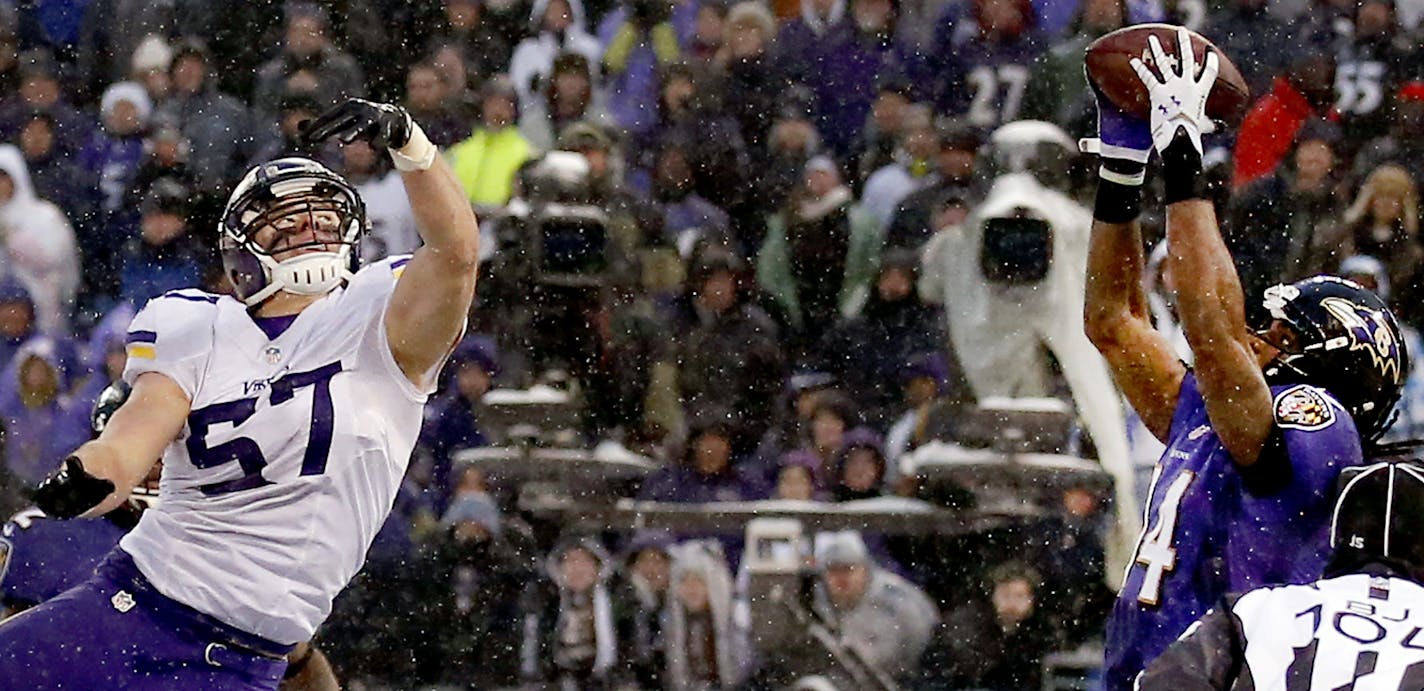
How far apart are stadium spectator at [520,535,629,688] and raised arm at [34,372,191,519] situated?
3367 millimetres

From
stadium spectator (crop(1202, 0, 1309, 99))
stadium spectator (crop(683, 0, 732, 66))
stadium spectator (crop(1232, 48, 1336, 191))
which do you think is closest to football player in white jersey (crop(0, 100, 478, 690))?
stadium spectator (crop(1232, 48, 1336, 191))

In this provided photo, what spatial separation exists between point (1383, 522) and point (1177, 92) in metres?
1.40

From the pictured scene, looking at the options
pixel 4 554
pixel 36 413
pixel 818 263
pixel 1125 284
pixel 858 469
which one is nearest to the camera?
pixel 1125 284

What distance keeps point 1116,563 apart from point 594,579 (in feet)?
5.90

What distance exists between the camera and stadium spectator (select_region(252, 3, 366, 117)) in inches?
409

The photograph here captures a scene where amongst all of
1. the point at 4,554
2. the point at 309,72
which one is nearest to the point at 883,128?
the point at 309,72

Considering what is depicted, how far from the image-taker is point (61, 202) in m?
10.4

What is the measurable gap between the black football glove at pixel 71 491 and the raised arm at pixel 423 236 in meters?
0.70

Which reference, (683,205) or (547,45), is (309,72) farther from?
(683,205)

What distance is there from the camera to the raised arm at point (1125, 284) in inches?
204

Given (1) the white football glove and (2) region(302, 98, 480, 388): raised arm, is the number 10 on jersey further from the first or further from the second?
(2) region(302, 98, 480, 388): raised arm

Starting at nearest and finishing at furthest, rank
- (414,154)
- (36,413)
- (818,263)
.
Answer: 1. (414,154)
2. (818,263)
3. (36,413)

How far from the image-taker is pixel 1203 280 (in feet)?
15.8

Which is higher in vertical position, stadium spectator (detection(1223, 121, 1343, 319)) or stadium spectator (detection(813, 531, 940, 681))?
stadium spectator (detection(1223, 121, 1343, 319))
